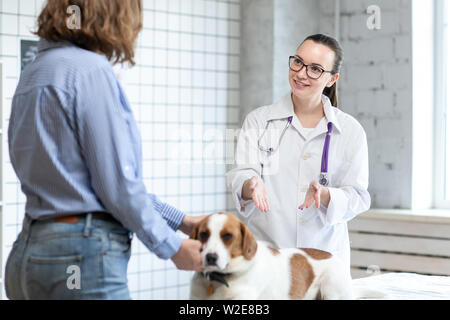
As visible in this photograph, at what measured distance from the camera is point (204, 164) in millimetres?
4305

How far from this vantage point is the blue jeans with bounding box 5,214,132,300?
1.19 m

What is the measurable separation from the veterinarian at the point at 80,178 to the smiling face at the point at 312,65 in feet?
2.56

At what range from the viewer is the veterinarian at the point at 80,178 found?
119cm

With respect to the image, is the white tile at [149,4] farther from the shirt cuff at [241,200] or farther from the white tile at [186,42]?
the shirt cuff at [241,200]

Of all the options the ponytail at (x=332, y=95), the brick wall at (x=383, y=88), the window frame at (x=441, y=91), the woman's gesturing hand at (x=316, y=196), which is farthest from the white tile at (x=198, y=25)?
the woman's gesturing hand at (x=316, y=196)

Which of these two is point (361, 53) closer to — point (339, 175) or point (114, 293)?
point (339, 175)

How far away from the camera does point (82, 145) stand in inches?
47.4

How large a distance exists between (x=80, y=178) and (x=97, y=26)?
30cm

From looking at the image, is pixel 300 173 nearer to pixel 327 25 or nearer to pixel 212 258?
pixel 212 258

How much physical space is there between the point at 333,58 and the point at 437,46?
96.1 inches

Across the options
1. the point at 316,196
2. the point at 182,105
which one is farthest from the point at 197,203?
the point at 316,196

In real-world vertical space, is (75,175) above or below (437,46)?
below

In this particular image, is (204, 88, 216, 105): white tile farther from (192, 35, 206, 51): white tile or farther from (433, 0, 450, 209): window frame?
(433, 0, 450, 209): window frame
